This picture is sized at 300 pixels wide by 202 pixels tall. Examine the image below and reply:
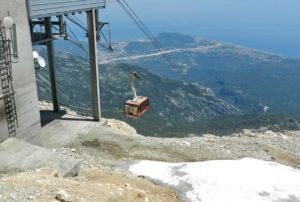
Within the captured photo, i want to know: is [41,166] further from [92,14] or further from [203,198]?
[92,14]

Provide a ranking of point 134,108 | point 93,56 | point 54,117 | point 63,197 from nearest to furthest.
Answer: point 63,197 → point 93,56 → point 134,108 → point 54,117

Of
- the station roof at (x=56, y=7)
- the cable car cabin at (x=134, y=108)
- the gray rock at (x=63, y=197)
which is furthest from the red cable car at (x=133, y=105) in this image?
the gray rock at (x=63, y=197)

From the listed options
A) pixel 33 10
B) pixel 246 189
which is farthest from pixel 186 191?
pixel 33 10

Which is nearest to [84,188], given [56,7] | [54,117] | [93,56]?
[56,7]

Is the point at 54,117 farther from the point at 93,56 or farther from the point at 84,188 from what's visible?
the point at 84,188

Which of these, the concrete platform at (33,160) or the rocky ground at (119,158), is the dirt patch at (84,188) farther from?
the concrete platform at (33,160)

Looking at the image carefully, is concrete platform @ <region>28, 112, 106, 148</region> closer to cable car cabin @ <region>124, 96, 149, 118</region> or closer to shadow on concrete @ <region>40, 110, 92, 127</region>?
shadow on concrete @ <region>40, 110, 92, 127</region>

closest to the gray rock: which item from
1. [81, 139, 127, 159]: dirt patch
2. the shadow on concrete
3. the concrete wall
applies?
the concrete wall
